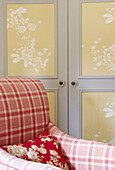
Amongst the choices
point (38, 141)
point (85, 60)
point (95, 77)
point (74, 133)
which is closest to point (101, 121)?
point (74, 133)

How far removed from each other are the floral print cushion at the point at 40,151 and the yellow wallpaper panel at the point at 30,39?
2.84 ft

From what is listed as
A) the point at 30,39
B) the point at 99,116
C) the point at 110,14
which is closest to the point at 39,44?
the point at 30,39

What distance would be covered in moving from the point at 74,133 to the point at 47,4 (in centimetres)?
116

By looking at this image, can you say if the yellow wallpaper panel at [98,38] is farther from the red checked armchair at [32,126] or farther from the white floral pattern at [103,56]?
Answer: the red checked armchair at [32,126]

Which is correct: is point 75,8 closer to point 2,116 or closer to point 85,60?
point 85,60

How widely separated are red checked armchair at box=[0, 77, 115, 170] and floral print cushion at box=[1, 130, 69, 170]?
0.24ft

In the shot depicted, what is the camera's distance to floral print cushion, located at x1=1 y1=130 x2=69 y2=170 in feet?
3.07

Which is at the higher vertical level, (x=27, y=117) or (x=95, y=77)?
(x=95, y=77)

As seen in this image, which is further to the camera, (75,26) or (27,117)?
(75,26)

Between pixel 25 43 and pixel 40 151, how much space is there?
111 cm

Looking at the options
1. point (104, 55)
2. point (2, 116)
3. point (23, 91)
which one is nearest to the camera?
point (2, 116)

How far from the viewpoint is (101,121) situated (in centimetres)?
182

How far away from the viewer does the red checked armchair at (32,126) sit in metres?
1.04

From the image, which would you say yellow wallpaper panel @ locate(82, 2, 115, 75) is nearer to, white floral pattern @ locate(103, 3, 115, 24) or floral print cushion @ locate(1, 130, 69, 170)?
white floral pattern @ locate(103, 3, 115, 24)
